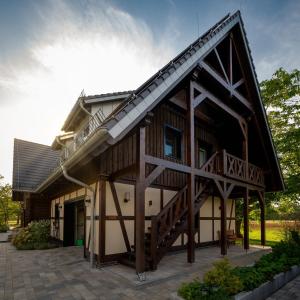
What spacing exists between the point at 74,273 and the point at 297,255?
5513mm

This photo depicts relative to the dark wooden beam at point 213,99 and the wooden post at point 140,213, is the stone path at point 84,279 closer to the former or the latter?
the wooden post at point 140,213

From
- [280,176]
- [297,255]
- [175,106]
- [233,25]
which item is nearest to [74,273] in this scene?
[297,255]

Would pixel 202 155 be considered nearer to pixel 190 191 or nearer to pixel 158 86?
pixel 190 191

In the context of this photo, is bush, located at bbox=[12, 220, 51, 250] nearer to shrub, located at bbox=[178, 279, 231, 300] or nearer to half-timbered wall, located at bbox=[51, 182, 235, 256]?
half-timbered wall, located at bbox=[51, 182, 235, 256]

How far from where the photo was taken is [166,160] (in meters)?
6.40

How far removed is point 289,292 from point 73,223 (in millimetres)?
8450

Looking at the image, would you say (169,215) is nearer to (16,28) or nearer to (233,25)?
(16,28)

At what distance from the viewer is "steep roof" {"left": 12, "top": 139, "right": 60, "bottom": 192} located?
13.1 metres

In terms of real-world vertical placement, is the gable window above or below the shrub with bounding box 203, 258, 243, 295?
above

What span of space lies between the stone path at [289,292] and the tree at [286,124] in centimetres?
853

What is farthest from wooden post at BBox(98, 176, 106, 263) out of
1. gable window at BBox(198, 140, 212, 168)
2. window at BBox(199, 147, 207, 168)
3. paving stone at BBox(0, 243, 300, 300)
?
window at BBox(199, 147, 207, 168)

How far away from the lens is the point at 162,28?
23.1ft

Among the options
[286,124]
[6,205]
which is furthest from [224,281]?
[6,205]

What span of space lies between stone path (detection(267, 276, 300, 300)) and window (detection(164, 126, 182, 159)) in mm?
5125
